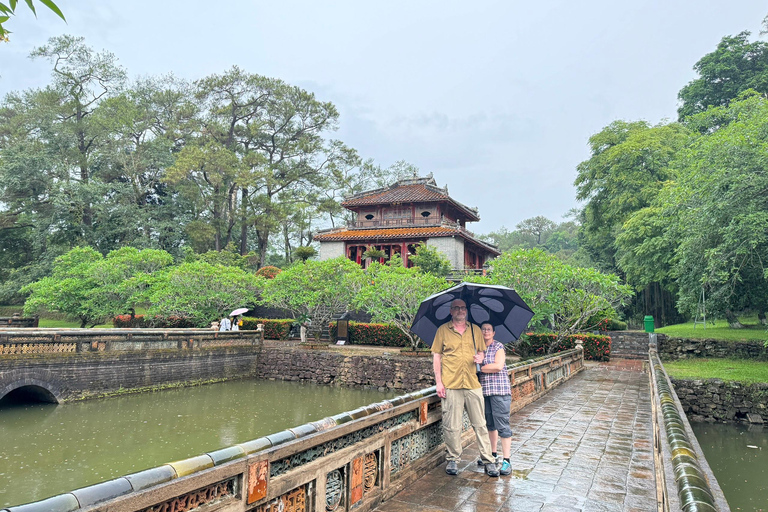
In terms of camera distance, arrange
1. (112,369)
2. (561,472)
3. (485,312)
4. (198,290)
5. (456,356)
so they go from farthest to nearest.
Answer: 1. (198,290)
2. (112,369)
3. (485,312)
4. (561,472)
5. (456,356)

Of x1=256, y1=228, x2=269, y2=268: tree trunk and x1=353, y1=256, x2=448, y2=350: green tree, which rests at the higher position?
x1=256, y1=228, x2=269, y2=268: tree trunk

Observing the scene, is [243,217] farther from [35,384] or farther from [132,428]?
[132,428]

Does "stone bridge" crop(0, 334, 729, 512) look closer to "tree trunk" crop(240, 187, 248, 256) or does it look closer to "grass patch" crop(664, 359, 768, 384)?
"grass patch" crop(664, 359, 768, 384)

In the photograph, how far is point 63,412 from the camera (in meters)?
12.7

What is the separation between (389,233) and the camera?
2980cm

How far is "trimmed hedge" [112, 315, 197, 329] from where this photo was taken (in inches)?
927

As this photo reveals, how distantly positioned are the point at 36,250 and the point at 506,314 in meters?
35.8

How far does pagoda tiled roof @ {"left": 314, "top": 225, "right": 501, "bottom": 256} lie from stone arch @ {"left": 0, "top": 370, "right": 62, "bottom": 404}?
1914 cm

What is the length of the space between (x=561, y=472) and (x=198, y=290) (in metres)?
18.9

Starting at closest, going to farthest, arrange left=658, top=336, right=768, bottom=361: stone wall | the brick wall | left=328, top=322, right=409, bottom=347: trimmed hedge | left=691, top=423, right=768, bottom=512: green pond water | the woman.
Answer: the woman, left=691, top=423, right=768, bottom=512: green pond water, the brick wall, left=658, top=336, right=768, bottom=361: stone wall, left=328, top=322, right=409, bottom=347: trimmed hedge

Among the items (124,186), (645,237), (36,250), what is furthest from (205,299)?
(645,237)

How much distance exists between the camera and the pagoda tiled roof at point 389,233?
2841cm

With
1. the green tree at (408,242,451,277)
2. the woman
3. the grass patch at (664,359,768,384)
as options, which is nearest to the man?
the woman

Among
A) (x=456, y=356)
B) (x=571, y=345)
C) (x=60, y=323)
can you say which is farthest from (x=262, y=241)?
(x=456, y=356)
